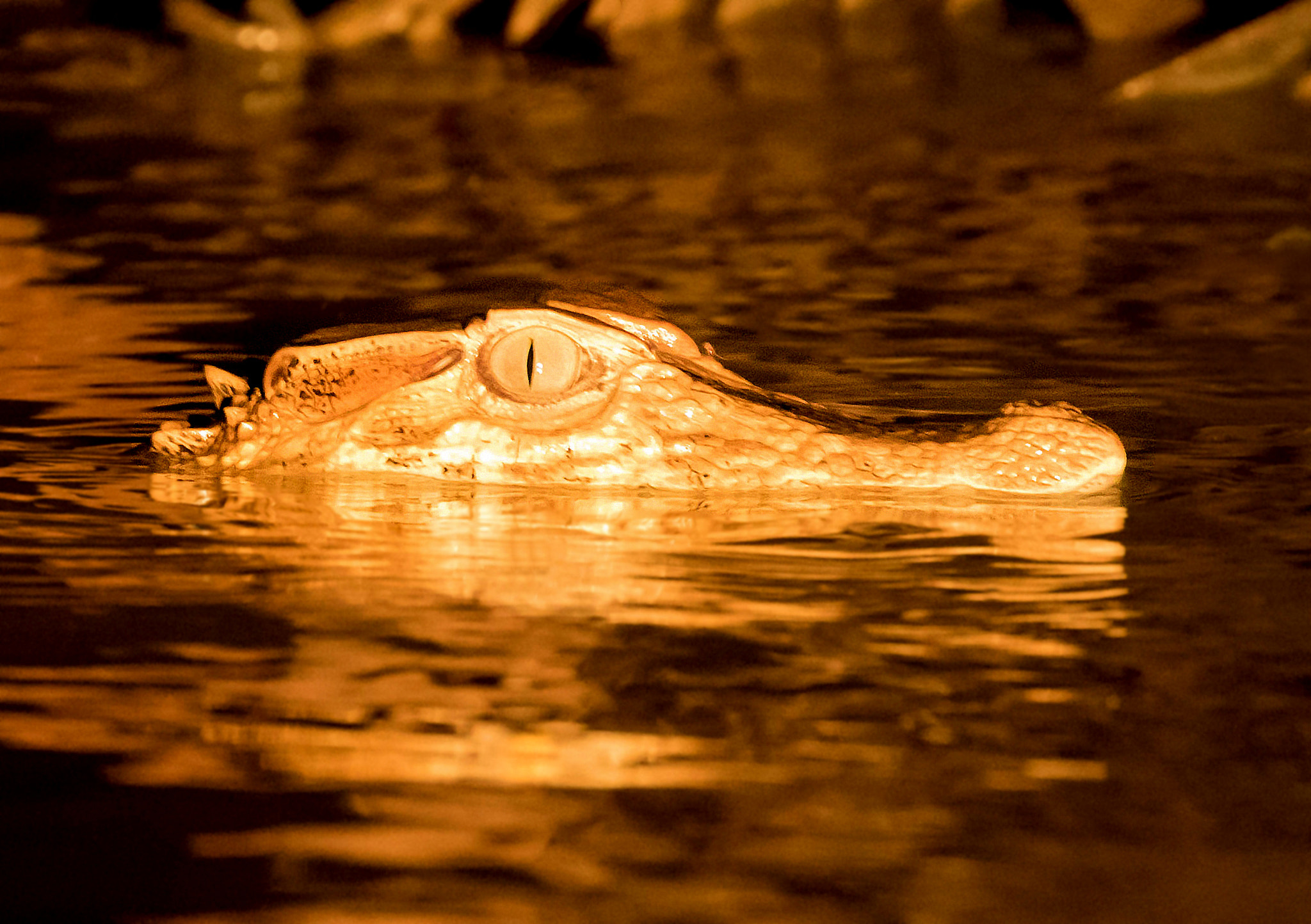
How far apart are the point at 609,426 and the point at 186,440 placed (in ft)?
3.42

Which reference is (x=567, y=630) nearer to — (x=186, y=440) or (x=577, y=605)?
(x=577, y=605)

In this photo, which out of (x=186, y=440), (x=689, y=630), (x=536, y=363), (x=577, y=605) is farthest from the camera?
(x=186, y=440)

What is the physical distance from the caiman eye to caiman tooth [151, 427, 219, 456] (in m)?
0.75

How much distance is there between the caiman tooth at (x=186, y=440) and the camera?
3.92 metres

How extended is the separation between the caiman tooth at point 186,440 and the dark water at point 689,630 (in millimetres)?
97

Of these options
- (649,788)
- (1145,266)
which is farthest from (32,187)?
(649,788)

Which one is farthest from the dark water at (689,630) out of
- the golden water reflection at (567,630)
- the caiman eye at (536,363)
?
the caiman eye at (536,363)

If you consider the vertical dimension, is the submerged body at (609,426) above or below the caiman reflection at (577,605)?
above

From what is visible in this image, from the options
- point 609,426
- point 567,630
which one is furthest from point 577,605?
point 609,426

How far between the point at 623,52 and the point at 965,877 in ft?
46.4

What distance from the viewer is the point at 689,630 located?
2.78 metres

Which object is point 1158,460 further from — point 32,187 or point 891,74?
point 891,74

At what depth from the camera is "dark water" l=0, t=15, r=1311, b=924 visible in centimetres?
199

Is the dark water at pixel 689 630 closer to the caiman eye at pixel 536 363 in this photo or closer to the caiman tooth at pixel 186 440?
the caiman tooth at pixel 186 440
